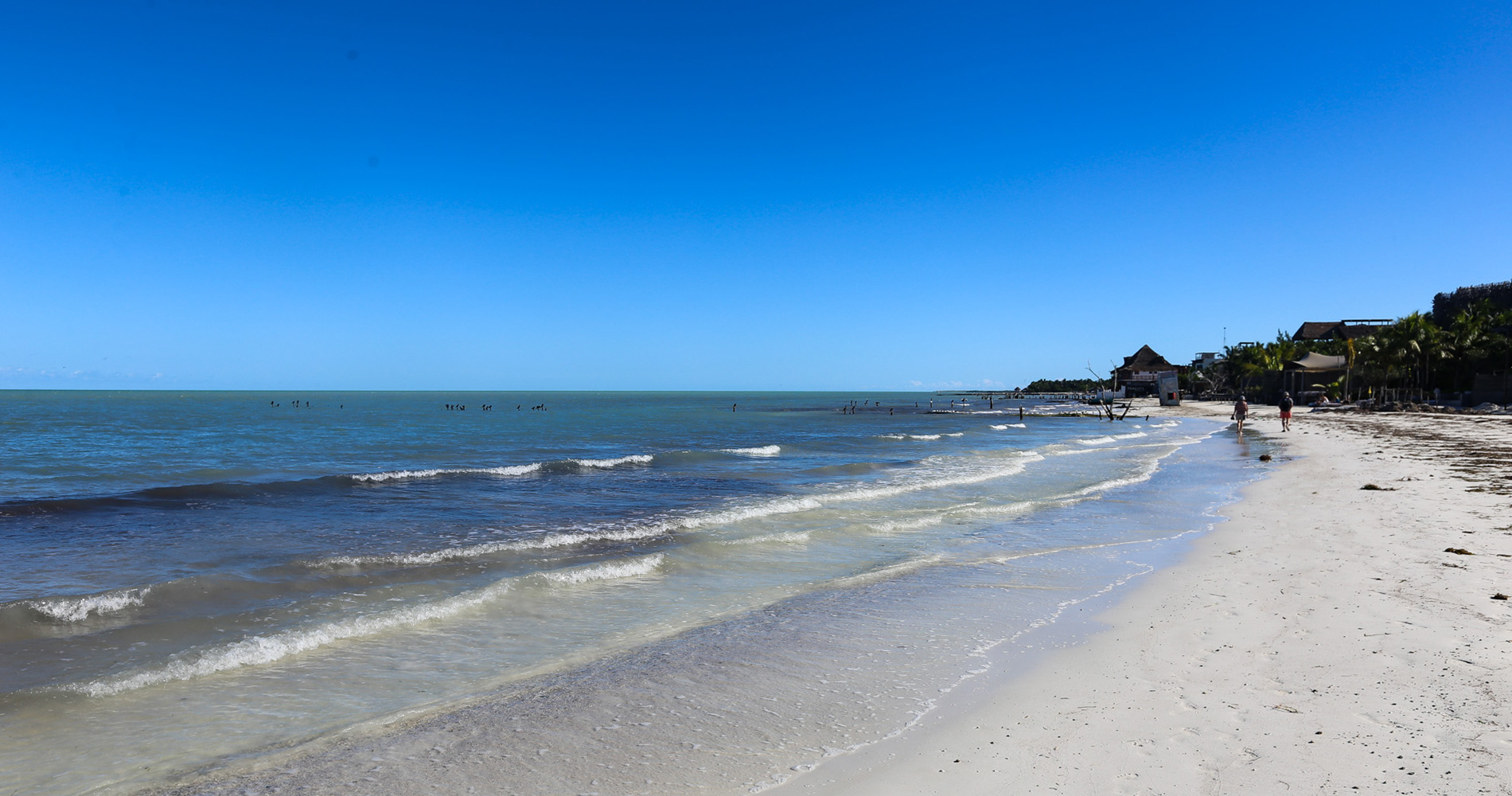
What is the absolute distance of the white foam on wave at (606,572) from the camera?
1000cm

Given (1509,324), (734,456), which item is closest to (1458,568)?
(734,456)

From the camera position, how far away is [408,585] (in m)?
9.78

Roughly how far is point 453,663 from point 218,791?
2461mm

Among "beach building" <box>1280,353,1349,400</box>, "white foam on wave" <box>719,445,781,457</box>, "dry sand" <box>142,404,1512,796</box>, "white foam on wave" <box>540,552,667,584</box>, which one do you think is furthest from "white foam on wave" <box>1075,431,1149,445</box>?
"white foam on wave" <box>540,552,667,584</box>

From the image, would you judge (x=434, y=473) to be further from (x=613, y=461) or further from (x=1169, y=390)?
(x=1169, y=390)

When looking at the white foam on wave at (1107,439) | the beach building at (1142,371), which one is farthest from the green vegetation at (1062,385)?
the white foam on wave at (1107,439)

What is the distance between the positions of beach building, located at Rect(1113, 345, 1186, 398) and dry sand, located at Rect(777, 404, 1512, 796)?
11022cm

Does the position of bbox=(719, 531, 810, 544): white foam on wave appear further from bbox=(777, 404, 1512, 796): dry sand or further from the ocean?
bbox=(777, 404, 1512, 796): dry sand

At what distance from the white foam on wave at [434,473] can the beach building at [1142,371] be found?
103815 mm

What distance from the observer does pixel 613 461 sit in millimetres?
28094

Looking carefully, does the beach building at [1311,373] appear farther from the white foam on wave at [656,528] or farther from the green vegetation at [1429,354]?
the white foam on wave at [656,528]

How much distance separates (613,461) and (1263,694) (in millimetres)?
24478

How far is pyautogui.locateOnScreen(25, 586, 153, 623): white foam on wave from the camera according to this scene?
821 cm

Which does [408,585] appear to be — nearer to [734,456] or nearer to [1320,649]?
[1320,649]
